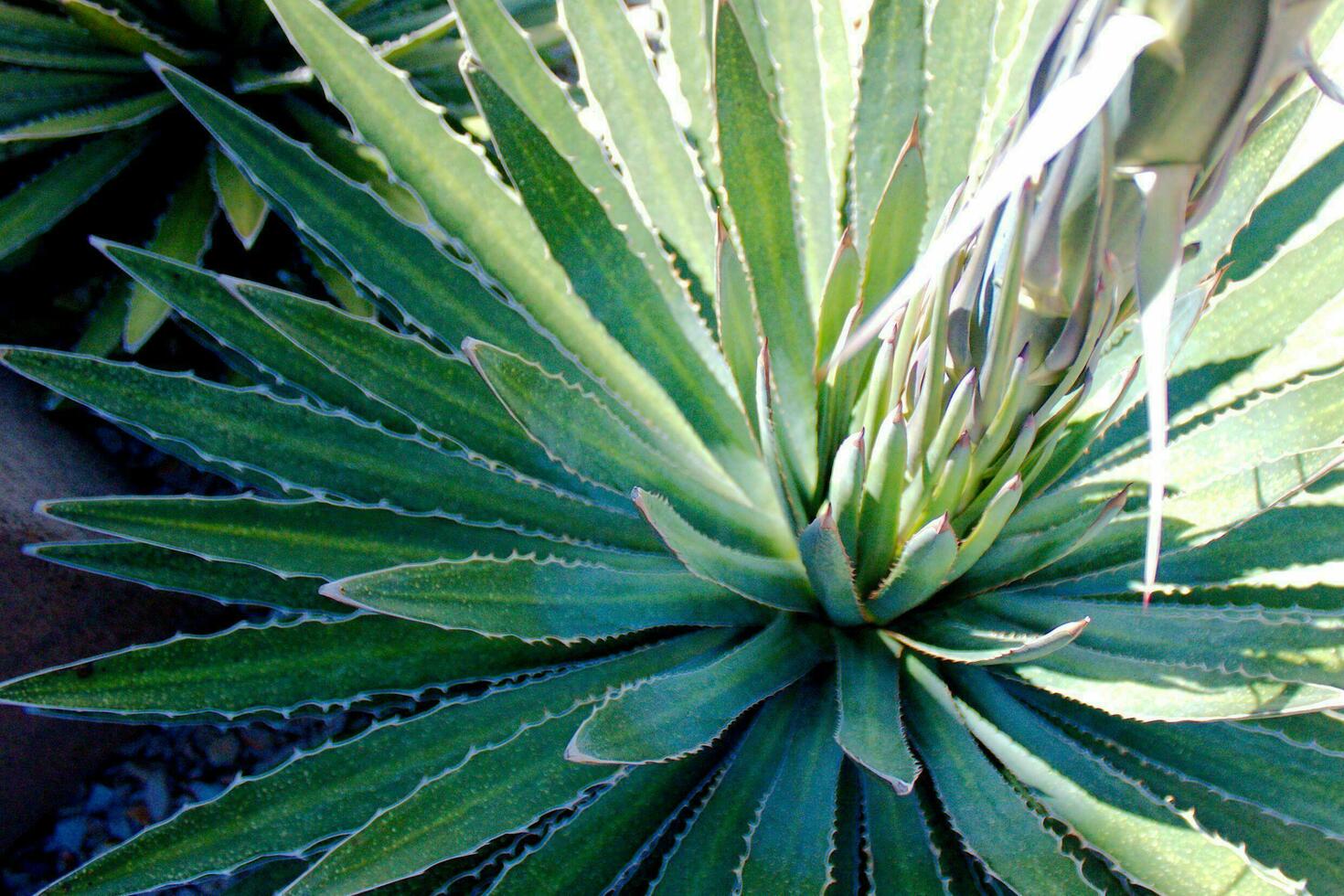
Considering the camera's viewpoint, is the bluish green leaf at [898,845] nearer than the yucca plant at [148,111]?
Yes

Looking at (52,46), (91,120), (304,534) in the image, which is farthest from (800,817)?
(52,46)

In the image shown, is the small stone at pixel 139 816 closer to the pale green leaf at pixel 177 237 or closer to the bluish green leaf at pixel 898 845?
the pale green leaf at pixel 177 237

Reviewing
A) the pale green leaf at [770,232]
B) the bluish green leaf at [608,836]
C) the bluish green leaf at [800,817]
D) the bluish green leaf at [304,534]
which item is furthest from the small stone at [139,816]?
the pale green leaf at [770,232]

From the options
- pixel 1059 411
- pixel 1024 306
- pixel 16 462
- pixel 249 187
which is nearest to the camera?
pixel 1024 306

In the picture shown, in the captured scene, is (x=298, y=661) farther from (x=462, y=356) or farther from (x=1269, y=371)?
(x=1269, y=371)

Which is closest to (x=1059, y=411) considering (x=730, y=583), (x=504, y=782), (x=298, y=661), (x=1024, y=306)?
(x=1024, y=306)

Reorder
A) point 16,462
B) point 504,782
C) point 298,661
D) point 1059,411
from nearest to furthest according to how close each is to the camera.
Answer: point 1059,411 → point 504,782 → point 298,661 → point 16,462

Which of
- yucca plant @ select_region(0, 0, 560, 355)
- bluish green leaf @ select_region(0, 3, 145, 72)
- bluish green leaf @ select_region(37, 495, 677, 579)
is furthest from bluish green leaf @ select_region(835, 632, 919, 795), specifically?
bluish green leaf @ select_region(0, 3, 145, 72)

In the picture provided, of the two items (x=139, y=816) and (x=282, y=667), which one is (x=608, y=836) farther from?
(x=139, y=816)
